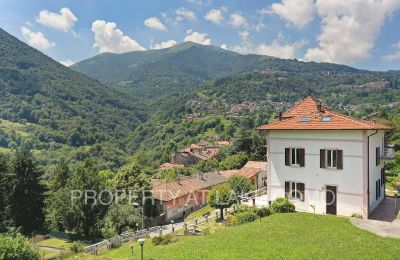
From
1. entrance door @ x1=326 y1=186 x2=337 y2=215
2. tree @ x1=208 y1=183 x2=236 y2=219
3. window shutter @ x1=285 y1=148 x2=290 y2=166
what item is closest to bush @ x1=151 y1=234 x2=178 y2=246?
tree @ x1=208 y1=183 x2=236 y2=219

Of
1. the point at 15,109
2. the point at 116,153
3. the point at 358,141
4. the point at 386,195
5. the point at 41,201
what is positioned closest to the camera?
the point at 358,141

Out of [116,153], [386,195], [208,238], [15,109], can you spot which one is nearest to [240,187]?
[386,195]

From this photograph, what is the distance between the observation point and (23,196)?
3972 centimetres

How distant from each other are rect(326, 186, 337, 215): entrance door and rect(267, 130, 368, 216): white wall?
0.21 metres

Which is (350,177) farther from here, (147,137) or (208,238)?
(147,137)

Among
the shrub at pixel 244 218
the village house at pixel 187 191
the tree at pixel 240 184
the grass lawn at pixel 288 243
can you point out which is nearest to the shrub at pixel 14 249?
the grass lawn at pixel 288 243

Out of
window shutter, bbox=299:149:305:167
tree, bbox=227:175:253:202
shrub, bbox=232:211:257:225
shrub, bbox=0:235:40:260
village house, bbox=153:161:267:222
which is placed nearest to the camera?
shrub, bbox=0:235:40:260

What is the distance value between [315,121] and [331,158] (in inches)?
106

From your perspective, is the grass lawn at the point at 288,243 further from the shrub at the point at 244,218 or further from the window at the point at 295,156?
the window at the point at 295,156

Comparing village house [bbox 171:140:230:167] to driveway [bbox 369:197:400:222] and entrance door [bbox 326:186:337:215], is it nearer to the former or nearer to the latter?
driveway [bbox 369:197:400:222]

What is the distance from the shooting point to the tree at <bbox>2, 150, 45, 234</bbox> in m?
39.0

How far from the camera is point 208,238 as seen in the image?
2012cm

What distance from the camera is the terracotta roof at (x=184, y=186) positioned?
152 feet

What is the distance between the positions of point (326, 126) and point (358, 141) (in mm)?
2136
